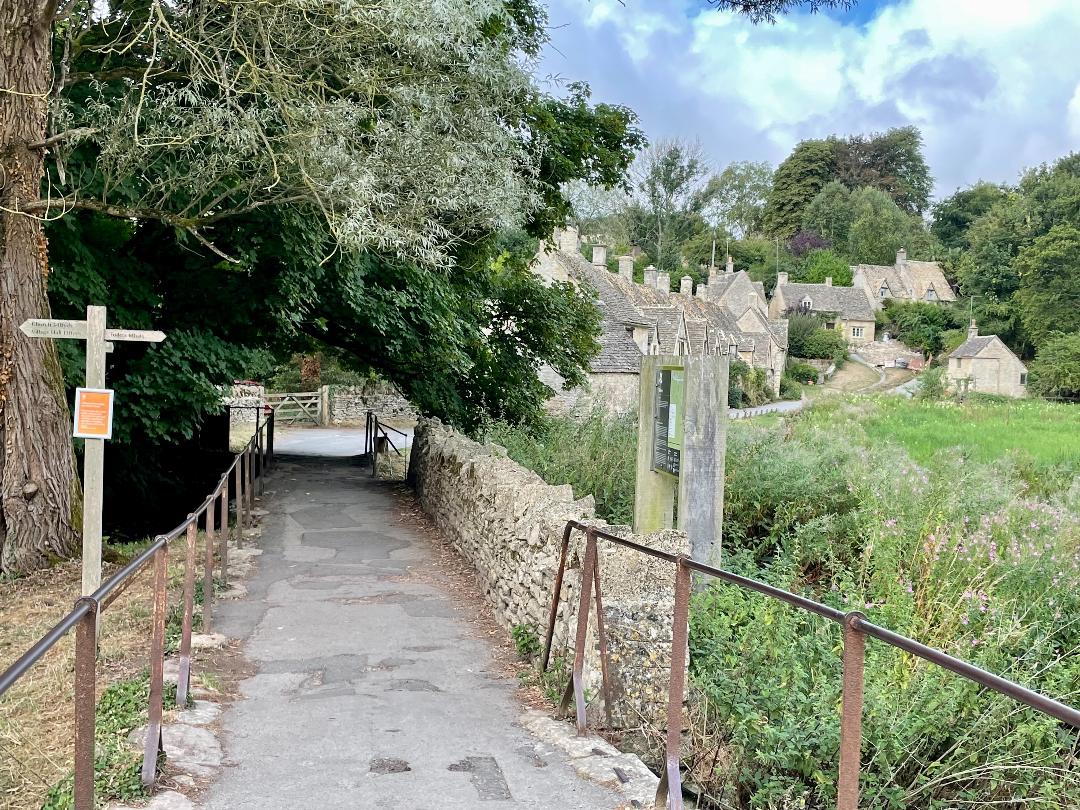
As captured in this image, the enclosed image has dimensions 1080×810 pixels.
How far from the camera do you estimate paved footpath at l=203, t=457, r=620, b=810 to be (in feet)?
14.6

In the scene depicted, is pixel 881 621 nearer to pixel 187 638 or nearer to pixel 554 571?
pixel 554 571

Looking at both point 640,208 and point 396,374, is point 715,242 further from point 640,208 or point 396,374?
point 396,374

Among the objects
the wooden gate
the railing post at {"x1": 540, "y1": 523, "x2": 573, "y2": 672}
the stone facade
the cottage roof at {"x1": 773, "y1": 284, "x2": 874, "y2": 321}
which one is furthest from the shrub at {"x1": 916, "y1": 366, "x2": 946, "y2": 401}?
the railing post at {"x1": 540, "y1": 523, "x2": 573, "y2": 672}

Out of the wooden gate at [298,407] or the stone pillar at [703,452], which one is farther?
the wooden gate at [298,407]

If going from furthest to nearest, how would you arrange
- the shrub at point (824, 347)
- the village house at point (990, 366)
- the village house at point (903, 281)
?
1. the village house at point (903, 281)
2. the shrub at point (824, 347)
3. the village house at point (990, 366)

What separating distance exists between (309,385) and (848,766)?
40.5 metres

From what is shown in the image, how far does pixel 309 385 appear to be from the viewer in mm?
41562

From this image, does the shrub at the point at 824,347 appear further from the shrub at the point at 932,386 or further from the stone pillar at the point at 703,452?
the stone pillar at the point at 703,452

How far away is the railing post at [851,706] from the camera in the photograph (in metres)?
2.47

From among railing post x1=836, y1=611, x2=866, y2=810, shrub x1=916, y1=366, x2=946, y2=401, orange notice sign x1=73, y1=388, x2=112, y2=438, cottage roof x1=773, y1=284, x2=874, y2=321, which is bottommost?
railing post x1=836, y1=611, x2=866, y2=810

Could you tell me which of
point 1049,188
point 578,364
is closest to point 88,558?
point 578,364

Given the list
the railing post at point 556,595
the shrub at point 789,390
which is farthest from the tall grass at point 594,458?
the shrub at point 789,390

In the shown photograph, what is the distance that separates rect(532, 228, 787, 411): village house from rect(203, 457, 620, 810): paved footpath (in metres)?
6.48

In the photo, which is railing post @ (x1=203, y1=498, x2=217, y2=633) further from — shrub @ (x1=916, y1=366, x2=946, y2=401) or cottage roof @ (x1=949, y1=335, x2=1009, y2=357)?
cottage roof @ (x1=949, y1=335, x2=1009, y2=357)
